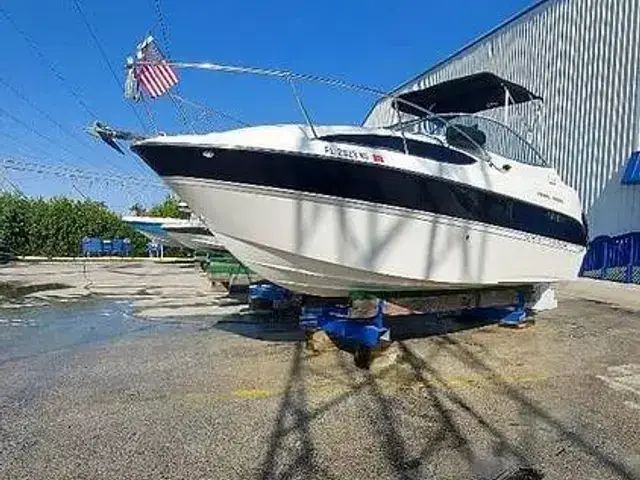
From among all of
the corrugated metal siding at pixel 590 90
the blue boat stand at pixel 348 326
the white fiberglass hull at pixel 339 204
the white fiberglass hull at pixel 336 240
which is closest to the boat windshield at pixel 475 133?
the white fiberglass hull at pixel 339 204

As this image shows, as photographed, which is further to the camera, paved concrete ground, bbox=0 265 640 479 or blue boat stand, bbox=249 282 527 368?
blue boat stand, bbox=249 282 527 368

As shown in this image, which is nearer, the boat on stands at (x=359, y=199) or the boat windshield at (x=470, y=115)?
the boat on stands at (x=359, y=199)

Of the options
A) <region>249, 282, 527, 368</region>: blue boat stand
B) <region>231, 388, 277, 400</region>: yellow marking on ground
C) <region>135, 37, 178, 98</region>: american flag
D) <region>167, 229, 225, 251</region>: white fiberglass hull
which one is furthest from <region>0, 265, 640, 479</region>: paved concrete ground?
<region>167, 229, 225, 251</region>: white fiberglass hull

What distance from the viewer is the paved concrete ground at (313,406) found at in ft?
10.5

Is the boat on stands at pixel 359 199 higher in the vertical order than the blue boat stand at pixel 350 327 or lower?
higher

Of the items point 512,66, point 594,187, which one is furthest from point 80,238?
point 594,187

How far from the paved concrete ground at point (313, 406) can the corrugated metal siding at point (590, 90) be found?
25.2ft

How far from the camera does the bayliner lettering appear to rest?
184 inches

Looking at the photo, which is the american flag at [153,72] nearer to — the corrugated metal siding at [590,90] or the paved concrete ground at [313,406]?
the paved concrete ground at [313,406]

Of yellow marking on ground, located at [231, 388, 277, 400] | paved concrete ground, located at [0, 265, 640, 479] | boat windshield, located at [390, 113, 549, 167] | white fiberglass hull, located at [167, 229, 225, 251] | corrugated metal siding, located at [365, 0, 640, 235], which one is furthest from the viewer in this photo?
corrugated metal siding, located at [365, 0, 640, 235]

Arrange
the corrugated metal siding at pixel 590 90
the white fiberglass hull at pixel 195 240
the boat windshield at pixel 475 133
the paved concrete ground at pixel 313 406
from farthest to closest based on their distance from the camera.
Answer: the corrugated metal siding at pixel 590 90, the white fiberglass hull at pixel 195 240, the boat windshield at pixel 475 133, the paved concrete ground at pixel 313 406

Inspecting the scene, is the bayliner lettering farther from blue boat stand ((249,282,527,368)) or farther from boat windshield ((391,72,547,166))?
blue boat stand ((249,282,527,368))

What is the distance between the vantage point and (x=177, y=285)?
516 inches

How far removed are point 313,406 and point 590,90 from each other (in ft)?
46.4
